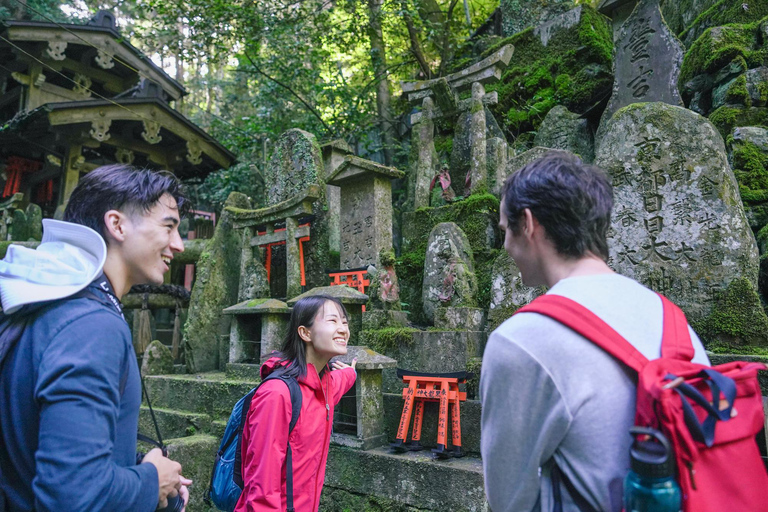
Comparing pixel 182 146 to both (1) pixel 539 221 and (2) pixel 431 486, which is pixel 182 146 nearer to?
(2) pixel 431 486

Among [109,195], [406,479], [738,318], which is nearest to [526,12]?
[738,318]

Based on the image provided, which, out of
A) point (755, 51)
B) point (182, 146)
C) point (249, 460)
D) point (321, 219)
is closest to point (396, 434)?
point (249, 460)

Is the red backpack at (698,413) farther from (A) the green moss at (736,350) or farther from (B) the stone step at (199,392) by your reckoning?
(B) the stone step at (199,392)

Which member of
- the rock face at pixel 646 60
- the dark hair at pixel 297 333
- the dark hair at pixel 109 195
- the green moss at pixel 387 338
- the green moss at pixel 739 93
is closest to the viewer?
the dark hair at pixel 109 195

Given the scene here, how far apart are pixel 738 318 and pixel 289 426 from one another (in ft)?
10.7

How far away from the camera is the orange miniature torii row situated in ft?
12.3

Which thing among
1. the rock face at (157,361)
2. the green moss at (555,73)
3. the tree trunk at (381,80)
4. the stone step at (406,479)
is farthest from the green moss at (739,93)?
the rock face at (157,361)

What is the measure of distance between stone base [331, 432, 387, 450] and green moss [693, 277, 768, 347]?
2599mm

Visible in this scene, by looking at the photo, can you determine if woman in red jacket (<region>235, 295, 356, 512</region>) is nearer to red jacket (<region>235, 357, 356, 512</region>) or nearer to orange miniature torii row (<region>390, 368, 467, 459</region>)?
red jacket (<region>235, 357, 356, 512</region>)

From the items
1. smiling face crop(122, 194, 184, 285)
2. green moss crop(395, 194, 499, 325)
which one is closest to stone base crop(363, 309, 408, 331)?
green moss crop(395, 194, 499, 325)

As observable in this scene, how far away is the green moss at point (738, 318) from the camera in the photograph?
357 centimetres

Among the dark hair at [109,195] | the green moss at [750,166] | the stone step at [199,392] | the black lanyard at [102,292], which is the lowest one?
the stone step at [199,392]

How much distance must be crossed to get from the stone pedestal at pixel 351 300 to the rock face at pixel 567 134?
5459 millimetres

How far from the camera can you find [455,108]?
29.4ft
